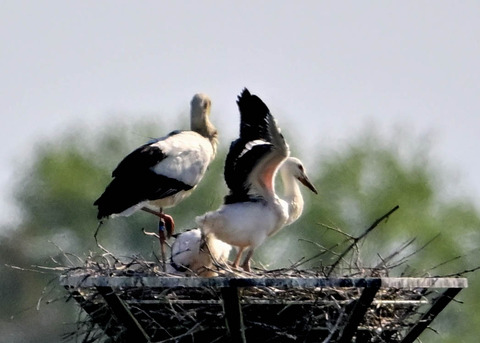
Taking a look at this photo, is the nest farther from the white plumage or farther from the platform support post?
the white plumage

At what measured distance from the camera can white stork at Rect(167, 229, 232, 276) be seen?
37.5 ft

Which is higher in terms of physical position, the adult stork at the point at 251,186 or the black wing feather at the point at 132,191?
the adult stork at the point at 251,186

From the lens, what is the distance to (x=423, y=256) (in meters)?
27.1

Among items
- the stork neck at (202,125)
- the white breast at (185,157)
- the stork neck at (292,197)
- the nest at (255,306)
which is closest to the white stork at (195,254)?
the stork neck at (292,197)

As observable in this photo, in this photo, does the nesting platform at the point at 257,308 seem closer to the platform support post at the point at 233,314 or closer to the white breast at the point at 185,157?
the platform support post at the point at 233,314

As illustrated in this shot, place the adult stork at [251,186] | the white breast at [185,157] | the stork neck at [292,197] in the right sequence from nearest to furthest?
the adult stork at [251,186]
the stork neck at [292,197]
the white breast at [185,157]

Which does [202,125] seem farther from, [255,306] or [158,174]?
[255,306]

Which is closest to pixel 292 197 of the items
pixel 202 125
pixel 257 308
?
pixel 202 125

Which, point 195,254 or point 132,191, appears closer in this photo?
point 195,254

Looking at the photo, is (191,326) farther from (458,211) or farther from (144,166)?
(458,211)

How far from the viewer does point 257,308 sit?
1012cm

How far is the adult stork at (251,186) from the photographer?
10969 millimetres

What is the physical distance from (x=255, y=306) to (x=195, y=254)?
1.57 m

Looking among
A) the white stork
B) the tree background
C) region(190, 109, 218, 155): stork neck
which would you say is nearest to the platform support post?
the white stork
